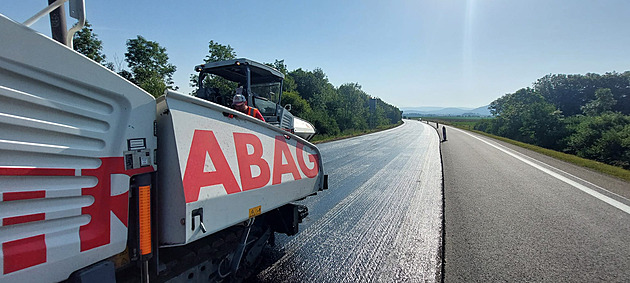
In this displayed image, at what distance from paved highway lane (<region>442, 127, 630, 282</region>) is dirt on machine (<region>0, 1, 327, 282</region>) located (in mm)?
2379

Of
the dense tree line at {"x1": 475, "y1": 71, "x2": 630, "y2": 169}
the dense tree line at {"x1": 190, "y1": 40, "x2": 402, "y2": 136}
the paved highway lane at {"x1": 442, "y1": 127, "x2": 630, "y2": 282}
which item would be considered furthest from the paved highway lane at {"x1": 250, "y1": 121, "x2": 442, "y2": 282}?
the dense tree line at {"x1": 190, "y1": 40, "x2": 402, "y2": 136}

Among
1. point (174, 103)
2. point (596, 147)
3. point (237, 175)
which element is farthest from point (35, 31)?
point (596, 147)

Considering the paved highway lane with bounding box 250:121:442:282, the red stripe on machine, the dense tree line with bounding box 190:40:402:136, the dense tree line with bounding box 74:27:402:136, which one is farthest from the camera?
the dense tree line with bounding box 190:40:402:136

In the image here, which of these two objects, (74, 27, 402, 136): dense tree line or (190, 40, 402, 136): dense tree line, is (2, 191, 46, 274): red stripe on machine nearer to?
(74, 27, 402, 136): dense tree line

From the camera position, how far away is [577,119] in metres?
27.8

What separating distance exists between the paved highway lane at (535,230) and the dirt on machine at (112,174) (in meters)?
2.38

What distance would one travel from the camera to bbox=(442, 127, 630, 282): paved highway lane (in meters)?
2.99

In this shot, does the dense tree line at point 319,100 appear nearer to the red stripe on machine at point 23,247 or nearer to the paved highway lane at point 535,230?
the paved highway lane at point 535,230

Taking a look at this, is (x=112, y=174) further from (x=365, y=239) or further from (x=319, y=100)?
(x=319, y=100)

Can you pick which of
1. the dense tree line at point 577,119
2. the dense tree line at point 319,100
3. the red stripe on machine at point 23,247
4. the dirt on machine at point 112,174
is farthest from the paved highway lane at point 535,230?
the dense tree line at point 319,100

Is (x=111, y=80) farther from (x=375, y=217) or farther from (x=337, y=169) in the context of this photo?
(x=337, y=169)

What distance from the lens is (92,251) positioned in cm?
140

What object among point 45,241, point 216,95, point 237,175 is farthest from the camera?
point 216,95

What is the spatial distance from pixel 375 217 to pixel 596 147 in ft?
65.7
